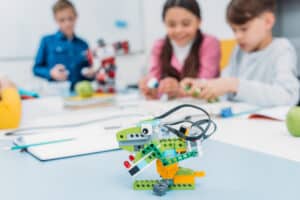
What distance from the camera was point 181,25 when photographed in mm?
1186

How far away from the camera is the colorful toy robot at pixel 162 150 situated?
35cm

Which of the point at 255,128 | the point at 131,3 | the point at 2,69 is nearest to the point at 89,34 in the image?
the point at 131,3

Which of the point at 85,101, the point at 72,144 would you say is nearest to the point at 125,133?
the point at 72,144

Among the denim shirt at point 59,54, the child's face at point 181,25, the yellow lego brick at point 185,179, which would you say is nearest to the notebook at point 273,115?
the yellow lego brick at point 185,179

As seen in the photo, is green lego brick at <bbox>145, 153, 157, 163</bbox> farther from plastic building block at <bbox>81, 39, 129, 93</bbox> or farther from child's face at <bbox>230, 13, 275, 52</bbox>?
plastic building block at <bbox>81, 39, 129, 93</bbox>

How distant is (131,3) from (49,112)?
200 centimetres

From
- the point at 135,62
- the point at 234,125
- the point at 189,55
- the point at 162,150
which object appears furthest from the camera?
the point at 135,62

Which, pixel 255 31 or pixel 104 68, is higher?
pixel 255 31

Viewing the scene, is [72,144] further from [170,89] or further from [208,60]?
[208,60]

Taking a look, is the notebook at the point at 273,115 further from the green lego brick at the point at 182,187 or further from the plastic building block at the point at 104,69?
the plastic building block at the point at 104,69

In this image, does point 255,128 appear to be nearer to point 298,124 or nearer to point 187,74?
point 298,124

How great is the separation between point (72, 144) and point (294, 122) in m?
0.31

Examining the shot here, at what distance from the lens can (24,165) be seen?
1.59 feet

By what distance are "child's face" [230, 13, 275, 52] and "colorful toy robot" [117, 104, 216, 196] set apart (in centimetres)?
71
